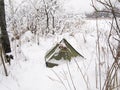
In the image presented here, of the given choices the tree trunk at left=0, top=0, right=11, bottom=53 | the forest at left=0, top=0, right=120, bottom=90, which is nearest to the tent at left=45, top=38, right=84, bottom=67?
the forest at left=0, top=0, right=120, bottom=90

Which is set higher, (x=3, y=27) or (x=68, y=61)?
(x=3, y=27)

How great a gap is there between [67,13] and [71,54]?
8.07 metres

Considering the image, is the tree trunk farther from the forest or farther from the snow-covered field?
the snow-covered field

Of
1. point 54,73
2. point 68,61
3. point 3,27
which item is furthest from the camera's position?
point 3,27

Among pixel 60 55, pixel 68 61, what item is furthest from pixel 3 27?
pixel 68 61

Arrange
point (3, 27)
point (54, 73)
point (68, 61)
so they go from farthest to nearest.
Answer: point (3, 27) → point (68, 61) → point (54, 73)

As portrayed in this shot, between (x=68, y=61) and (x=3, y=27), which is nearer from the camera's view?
(x=68, y=61)

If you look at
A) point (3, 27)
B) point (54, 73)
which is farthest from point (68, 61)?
point (3, 27)

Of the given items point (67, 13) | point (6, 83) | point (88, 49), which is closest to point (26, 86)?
point (6, 83)

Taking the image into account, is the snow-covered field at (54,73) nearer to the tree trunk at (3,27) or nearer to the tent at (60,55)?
the tent at (60,55)

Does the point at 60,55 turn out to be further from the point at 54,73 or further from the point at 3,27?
the point at 3,27

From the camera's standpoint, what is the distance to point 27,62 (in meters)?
2.41

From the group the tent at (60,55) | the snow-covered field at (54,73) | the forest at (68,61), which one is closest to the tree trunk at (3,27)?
the forest at (68,61)

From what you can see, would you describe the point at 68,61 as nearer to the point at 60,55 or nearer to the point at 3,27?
Answer: the point at 60,55
